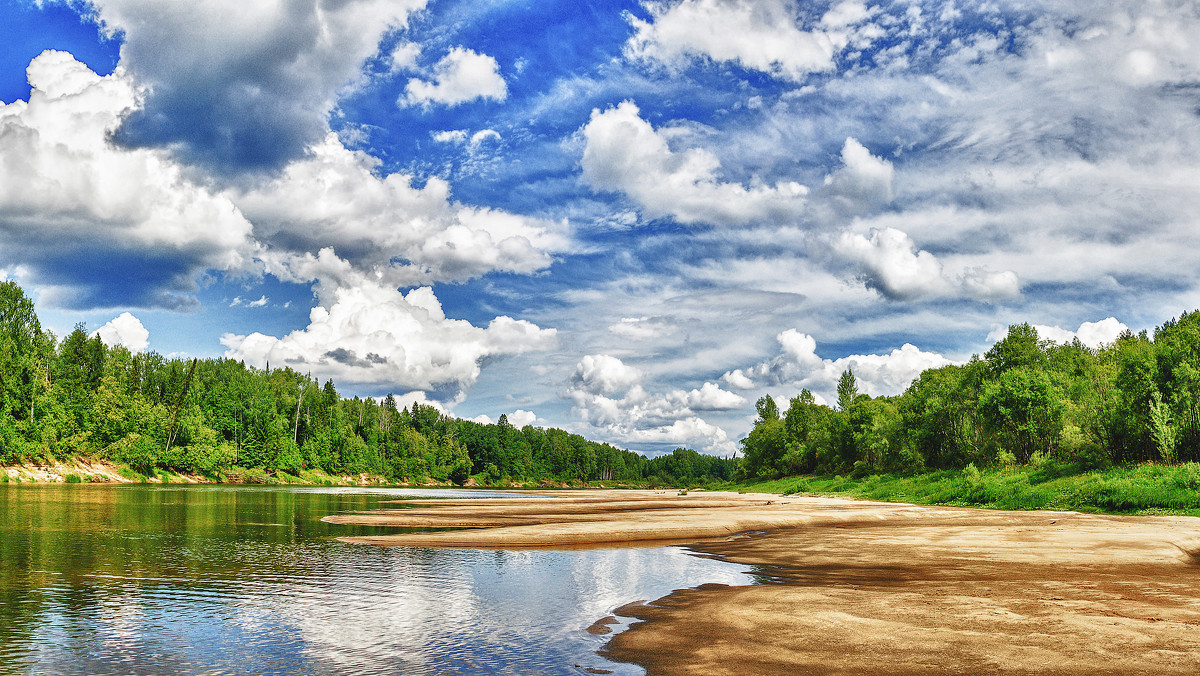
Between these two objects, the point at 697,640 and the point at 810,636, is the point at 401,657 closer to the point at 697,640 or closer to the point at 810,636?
the point at 697,640

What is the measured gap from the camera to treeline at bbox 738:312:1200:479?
48.5 meters

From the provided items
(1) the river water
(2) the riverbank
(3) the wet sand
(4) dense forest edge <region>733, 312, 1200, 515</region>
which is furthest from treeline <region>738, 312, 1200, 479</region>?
(2) the riverbank

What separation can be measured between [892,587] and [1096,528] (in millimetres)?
20341

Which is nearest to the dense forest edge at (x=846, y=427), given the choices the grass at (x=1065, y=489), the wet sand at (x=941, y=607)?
the grass at (x=1065, y=489)

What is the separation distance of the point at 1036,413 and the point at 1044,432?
2.57 metres

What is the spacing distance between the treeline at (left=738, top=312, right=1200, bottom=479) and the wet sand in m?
22.6

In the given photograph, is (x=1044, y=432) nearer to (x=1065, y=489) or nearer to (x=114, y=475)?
(x=1065, y=489)

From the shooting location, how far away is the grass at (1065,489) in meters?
39.5

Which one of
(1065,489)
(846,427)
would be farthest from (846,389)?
(1065,489)

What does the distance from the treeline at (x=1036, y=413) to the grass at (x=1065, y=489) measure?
8.31ft

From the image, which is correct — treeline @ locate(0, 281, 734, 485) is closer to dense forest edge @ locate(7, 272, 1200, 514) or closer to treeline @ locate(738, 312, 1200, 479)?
dense forest edge @ locate(7, 272, 1200, 514)

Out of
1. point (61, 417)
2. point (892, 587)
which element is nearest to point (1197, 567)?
point (892, 587)

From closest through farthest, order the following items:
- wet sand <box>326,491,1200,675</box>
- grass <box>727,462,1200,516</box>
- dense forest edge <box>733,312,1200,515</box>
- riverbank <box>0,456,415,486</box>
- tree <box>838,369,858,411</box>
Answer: wet sand <box>326,491,1200,675</box>, grass <box>727,462,1200,516</box>, dense forest edge <box>733,312,1200,515</box>, riverbank <box>0,456,415,486</box>, tree <box>838,369,858,411</box>

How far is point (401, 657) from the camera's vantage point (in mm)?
12148
